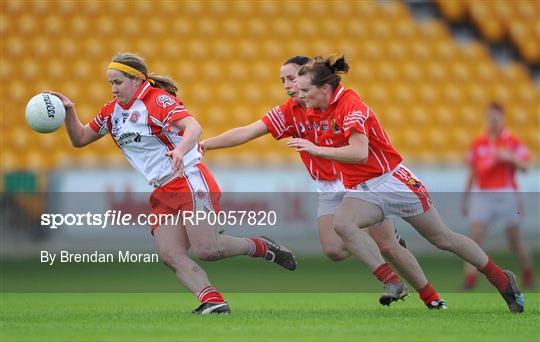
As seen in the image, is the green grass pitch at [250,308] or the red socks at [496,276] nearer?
the green grass pitch at [250,308]

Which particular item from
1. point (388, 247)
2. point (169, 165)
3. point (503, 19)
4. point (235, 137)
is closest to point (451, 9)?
point (503, 19)

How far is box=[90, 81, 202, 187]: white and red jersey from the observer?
766 cm

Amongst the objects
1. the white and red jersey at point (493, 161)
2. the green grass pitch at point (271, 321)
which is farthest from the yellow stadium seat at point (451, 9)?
the green grass pitch at point (271, 321)

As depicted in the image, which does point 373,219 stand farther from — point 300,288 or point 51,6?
point 51,6

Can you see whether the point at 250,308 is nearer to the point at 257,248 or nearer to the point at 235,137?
the point at 257,248

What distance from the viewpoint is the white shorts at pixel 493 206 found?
1195cm

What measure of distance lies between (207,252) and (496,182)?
5436 mm

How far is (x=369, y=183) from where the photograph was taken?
7656mm

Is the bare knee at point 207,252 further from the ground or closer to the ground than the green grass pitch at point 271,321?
further from the ground

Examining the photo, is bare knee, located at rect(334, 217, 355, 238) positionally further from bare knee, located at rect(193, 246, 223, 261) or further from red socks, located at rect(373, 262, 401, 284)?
bare knee, located at rect(193, 246, 223, 261)

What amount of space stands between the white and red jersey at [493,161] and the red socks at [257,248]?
4559 millimetres

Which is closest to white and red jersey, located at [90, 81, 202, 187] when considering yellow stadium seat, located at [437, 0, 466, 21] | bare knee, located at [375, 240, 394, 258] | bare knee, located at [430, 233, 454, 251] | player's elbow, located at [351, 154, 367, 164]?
player's elbow, located at [351, 154, 367, 164]

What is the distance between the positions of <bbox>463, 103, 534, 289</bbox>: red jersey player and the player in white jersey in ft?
15.2

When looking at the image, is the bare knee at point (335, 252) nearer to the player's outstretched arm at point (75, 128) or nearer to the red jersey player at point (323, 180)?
the red jersey player at point (323, 180)
